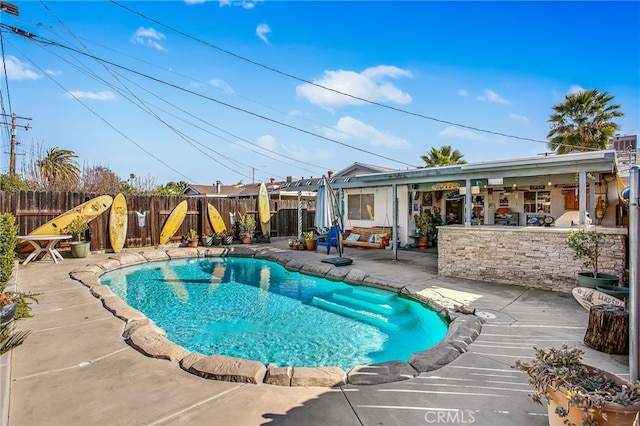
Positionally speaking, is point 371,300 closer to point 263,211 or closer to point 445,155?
point 263,211

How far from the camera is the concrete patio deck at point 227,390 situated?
7.80ft

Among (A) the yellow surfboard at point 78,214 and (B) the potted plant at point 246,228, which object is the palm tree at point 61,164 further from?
(B) the potted plant at point 246,228

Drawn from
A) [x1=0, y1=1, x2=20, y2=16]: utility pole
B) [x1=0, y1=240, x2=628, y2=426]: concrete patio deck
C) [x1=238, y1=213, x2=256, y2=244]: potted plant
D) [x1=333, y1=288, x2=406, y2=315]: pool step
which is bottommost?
[x1=333, y1=288, x2=406, y2=315]: pool step

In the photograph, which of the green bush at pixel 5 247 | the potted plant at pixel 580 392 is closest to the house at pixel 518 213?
the potted plant at pixel 580 392

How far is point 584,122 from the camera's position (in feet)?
46.6

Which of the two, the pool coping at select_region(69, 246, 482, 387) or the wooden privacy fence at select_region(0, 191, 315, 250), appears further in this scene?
the wooden privacy fence at select_region(0, 191, 315, 250)

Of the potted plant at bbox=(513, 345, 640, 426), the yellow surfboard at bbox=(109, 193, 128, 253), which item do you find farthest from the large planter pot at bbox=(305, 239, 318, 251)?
the potted plant at bbox=(513, 345, 640, 426)

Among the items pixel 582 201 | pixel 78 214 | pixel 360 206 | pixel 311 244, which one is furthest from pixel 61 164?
pixel 582 201

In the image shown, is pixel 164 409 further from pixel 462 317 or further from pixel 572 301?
pixel 572 301

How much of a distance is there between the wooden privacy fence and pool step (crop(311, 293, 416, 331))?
8.47 m

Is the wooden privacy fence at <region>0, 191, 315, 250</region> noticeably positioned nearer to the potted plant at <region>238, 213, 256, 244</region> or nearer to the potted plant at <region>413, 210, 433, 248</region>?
the potted plant at <region>238, 213, 256, 244</region>

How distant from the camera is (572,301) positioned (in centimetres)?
560

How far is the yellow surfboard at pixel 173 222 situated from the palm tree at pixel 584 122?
16.4 metres

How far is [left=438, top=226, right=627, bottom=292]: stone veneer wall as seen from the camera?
5730 mm
